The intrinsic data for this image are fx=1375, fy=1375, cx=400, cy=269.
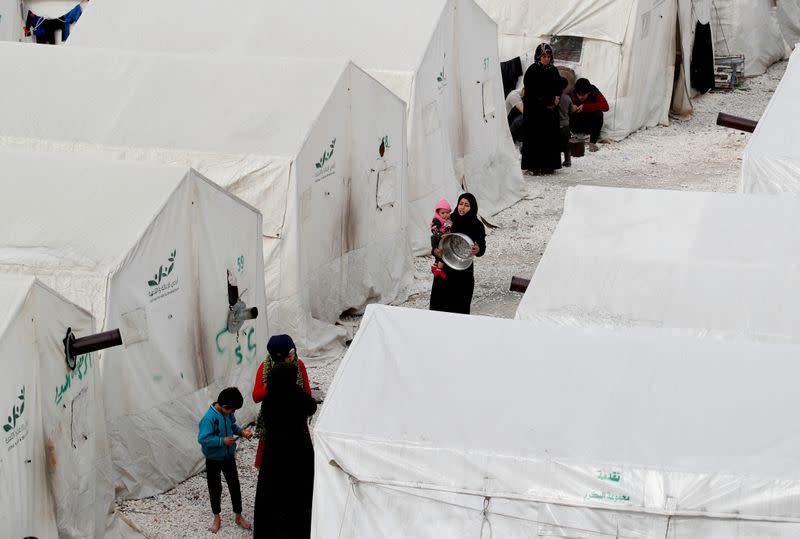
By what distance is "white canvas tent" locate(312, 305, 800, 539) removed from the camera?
5.51 meters

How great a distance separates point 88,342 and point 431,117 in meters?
6.42

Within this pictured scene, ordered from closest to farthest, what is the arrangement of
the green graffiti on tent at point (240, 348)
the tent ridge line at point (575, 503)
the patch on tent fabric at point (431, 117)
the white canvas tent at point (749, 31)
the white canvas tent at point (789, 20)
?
the tent ridge line at point (575, 503), the green graffiti on tent at point (240, 348), the patch on tent fabric at point (431, 117), the white canvas tent at point (749, 31), the white canvas tent at point (789, 20)

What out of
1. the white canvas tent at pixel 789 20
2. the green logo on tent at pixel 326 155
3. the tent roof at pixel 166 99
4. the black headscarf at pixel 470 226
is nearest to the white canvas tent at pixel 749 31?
the white canvas tent at pixel 789 20

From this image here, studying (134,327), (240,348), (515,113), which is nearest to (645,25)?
(515,113)

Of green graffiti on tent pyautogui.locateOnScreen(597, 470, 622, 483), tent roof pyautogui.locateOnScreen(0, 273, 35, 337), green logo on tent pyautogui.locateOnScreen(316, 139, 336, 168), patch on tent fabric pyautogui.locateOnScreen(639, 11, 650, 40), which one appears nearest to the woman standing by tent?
tent roof pyautogui.locateOnScreen(0, 273, 35, 337)

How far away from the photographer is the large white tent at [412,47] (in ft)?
42.0

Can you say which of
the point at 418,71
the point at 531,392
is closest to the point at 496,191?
the point at 418,71

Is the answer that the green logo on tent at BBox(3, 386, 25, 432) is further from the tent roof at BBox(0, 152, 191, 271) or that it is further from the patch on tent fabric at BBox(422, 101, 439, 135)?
the patch on tent fabric at BBox(422, 101, 439, 135)

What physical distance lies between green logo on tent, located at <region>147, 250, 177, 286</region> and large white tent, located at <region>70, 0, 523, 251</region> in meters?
4.53

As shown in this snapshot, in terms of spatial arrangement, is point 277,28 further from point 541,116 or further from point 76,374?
point 76,374

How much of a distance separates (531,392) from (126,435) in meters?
2.91

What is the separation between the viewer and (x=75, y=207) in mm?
8359

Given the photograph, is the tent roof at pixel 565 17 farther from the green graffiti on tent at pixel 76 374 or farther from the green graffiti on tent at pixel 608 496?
the green graffiti on tent at pixel 608 496

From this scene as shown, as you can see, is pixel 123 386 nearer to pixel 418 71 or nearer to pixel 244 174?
pixel 244 174
